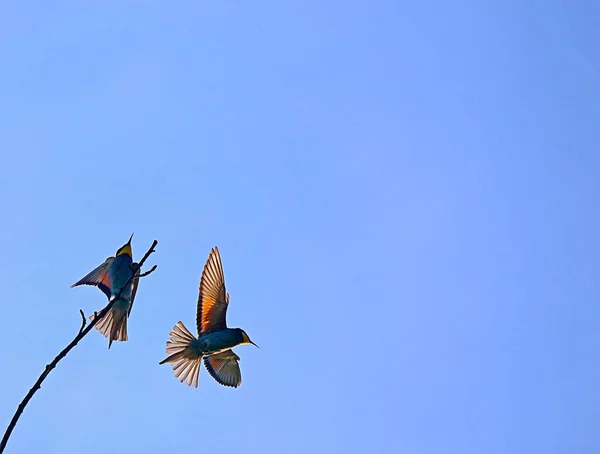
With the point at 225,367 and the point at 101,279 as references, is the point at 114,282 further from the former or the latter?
the point at 225,367

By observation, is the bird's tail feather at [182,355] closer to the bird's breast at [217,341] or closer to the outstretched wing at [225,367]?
the bird's breast at [217,341]

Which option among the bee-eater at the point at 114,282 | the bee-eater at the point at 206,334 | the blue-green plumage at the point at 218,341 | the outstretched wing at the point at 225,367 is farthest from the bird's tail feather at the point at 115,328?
the outstretched wing at the point at 225,367

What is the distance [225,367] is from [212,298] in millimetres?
1170

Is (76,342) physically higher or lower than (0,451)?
higher

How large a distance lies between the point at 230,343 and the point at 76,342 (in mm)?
5339

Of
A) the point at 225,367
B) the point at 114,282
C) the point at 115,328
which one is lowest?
the point at 115,328

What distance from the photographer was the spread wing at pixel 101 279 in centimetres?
749

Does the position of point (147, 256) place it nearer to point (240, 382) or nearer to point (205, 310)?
point (205, 310)

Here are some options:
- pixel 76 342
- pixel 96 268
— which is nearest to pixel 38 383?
pixel 76 342

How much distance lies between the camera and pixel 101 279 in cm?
756

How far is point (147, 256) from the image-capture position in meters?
3.21

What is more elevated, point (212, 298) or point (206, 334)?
point (212, 298)

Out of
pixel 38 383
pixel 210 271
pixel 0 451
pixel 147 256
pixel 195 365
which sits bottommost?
pixel 0 451

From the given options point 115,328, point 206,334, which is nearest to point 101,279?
point 115,328
